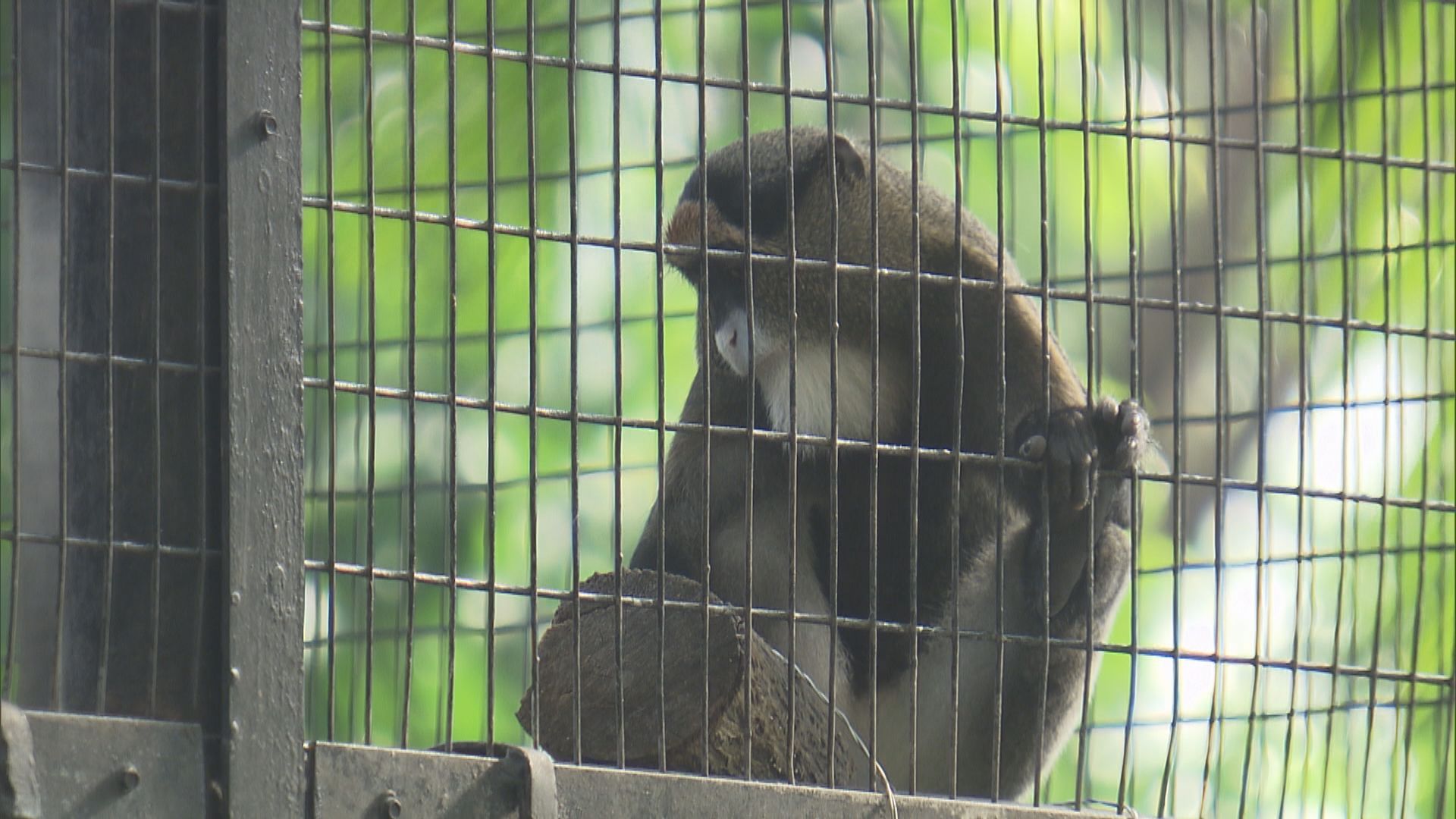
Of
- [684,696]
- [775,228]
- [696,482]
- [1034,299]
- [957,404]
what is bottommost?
[684,696]

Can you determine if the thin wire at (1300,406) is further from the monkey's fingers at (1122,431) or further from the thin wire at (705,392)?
the thin wire at (705,392)

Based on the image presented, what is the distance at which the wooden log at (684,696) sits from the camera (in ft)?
10.4

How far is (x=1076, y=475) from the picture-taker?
3.47 meters

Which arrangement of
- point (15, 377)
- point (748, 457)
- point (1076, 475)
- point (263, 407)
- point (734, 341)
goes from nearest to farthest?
point (15, 377), point (263, 407), point (748, 457), point (1076, 475), point (734, 341)

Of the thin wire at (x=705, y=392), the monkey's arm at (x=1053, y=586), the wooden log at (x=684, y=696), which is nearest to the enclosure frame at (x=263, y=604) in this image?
the thin wire at (x=705, y=392)

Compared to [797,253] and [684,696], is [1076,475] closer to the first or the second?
[684,696]

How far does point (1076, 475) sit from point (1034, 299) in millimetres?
986

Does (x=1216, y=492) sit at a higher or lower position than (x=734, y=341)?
lower

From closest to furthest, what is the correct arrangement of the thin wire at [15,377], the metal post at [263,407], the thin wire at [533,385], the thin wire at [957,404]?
the thin wire at [15,377] < the metal post at [263,407] < the thin wire at [533,385] < the thin wire at [957,404]

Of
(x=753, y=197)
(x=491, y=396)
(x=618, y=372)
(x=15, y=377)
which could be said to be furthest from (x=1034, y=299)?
(x=15, y=377)

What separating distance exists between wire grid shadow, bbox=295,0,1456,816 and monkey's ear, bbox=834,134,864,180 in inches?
3.8

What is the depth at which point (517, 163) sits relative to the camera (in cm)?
708

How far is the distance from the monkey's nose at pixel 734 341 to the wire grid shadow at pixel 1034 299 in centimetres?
24

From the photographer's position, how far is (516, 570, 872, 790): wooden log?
3184 mm
